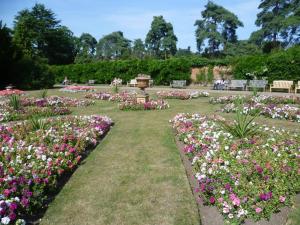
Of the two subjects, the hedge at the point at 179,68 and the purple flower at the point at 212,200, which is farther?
the hedge at the point at 179,68

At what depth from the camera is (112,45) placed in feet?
253

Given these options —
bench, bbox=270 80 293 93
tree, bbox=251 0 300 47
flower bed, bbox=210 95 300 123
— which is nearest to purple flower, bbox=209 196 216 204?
flower bed, bbox=210 95 300 123

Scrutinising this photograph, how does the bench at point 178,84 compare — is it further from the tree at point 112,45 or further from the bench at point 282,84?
the tree at point 112,45

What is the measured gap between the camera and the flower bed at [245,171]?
351cm

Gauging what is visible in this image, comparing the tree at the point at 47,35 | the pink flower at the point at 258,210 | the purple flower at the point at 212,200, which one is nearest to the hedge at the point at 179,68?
the purple flower at the point at 212,200

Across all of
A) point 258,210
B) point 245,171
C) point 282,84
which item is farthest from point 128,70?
point 258,210

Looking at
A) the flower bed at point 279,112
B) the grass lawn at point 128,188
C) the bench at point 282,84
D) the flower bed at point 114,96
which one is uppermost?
the bench at point 282,84

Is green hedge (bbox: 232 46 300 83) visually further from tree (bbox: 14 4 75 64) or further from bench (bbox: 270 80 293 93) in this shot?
tree (bbox: 14 4 75 64)

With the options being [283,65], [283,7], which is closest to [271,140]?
[283,65]

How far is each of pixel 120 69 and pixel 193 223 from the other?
84.5 feet

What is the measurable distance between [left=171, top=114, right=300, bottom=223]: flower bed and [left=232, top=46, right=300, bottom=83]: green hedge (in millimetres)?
14246

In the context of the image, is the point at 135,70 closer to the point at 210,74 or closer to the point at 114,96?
the point at 210,74

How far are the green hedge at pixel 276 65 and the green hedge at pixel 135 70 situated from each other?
3.78m

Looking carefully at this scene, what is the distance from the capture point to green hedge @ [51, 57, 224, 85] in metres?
25.6
